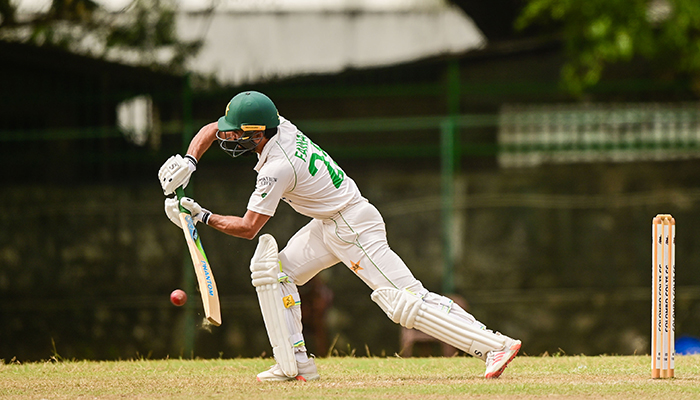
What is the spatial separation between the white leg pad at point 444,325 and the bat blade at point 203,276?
3.48ft

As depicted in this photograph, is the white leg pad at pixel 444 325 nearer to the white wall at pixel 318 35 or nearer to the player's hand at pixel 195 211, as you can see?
the player's hand at pixel 195 211

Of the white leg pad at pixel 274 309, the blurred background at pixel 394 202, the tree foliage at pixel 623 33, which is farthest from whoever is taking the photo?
the tree foliage at pixel 623 33

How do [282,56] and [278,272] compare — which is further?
[282,56]

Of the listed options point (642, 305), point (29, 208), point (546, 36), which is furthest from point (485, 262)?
point (29, 208)

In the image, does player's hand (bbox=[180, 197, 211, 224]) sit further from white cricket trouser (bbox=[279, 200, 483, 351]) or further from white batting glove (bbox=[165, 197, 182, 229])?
white cricket trouser (bbox=[279, 200, 483, 351])

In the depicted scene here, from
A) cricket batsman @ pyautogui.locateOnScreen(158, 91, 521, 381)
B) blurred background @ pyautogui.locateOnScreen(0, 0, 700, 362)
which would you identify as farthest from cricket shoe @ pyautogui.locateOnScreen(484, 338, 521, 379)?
blurred background @ pyautogui.locateOnScreen(0, 0, 700, 362)

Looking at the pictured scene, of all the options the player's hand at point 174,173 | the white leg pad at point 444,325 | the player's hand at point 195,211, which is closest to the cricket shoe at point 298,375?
the white leg pad at point 444,325

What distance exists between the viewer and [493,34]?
13305 millimetres

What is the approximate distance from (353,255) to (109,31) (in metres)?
8.81

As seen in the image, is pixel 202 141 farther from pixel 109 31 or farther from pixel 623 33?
pixel 109 31

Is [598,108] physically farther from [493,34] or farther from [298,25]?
[298,25]

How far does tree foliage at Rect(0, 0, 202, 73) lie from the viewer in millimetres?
12289

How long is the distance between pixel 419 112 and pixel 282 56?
7.38 feet

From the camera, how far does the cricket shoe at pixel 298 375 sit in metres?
5.23
